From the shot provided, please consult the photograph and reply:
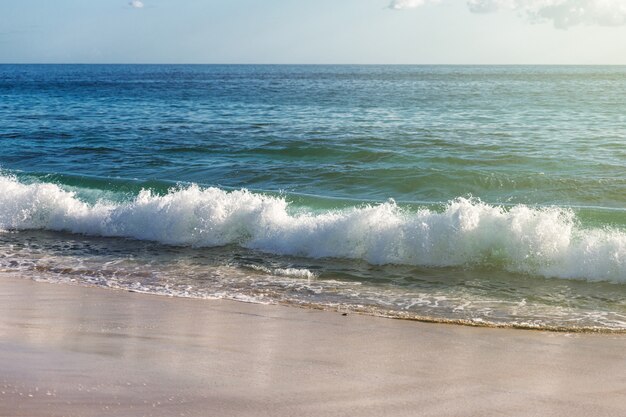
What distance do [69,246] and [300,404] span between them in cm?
880

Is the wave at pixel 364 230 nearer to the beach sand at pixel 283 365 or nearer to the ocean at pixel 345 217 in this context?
the ocean at pixel 345 217

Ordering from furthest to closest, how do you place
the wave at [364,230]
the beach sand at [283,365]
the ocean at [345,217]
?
the wave at [364,230]
the ocean at [345,217]
the beach sand at [283,365]

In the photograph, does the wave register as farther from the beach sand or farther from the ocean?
the beach sand

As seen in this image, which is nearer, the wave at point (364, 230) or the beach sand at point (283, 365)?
the beach sand at point (283, 365)

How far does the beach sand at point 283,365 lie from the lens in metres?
Answer: 4.86

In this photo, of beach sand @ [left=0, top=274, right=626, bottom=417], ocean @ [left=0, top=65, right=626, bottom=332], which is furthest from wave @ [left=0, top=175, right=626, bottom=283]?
beach sand @ [left=0, top=274, right=626, bottom=417]

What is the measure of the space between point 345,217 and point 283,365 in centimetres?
665

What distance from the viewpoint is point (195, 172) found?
64.3 feet

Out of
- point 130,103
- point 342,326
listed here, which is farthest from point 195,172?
point 130,103

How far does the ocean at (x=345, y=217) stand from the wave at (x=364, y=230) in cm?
3

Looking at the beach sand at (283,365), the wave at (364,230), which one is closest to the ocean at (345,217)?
the wave at (364,230)

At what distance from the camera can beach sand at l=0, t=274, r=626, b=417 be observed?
15.9 ft

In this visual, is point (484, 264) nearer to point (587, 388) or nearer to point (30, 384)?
point (587, 388)

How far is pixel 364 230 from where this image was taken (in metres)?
11.9
